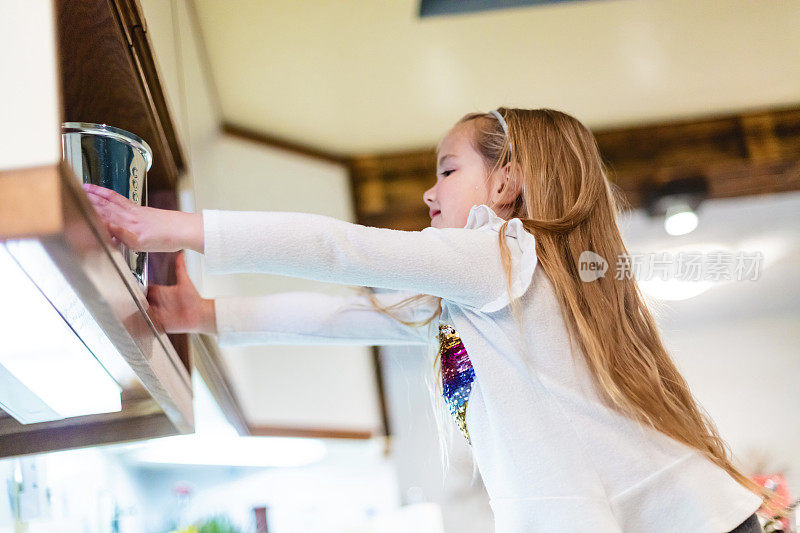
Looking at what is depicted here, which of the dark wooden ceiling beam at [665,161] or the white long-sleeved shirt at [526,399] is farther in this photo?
the dark wooden ceiling beam at [665,161]

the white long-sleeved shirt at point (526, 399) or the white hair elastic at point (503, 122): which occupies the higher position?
the white hair elastic at point (503, 122)

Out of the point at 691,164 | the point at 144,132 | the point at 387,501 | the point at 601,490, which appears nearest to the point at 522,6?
the point at 691,164

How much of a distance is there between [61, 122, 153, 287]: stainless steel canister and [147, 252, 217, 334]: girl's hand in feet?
0.41

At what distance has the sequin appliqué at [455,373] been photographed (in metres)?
0.93

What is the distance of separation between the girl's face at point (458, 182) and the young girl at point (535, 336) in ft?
0.07

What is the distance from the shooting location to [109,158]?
67cm

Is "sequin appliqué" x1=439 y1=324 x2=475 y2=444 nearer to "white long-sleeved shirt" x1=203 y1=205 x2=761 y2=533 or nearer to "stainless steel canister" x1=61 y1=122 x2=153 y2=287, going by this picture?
"white long-sleeved shirt" x1=203 y1=205 x2=761 y2=533

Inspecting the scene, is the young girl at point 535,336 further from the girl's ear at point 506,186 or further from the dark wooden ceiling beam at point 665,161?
the dark wooden ceiling beam at point 665,161

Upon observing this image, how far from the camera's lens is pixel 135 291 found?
635 mm

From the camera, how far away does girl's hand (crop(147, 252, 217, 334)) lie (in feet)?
2.82

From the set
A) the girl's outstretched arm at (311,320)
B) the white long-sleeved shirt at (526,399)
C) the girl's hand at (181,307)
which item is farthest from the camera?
the girl's outstretched arm at (311,320)

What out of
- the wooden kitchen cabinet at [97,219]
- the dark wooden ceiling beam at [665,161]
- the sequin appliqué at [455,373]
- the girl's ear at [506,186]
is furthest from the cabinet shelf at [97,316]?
the dark wooden ceiling beam at [665,161]

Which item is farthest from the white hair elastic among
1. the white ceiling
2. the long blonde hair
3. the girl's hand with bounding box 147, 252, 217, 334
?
the white ceiling

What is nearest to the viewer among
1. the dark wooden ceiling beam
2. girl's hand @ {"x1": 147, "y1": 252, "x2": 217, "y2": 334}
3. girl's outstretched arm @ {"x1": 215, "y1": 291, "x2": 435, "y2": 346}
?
girl's hand @ {"x1": 147, "y1": 252, "x2": 217, "y2": 334}
